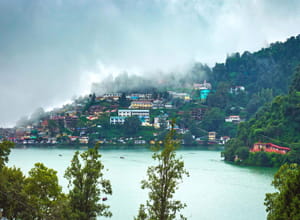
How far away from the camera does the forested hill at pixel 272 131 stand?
54.2 metres

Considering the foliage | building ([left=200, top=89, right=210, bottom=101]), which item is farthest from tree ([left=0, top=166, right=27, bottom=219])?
building ([left=200, top=89, right=210, bottom=101])

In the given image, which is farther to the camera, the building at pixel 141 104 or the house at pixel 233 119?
the building at pixel 141 104

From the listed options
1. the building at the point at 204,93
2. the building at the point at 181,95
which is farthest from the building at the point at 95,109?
the building at the point at 204,93

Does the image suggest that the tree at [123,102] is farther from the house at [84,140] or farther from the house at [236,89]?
Answer: the house at [236,89]

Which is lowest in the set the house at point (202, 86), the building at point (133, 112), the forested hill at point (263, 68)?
the building at point (133, 112)

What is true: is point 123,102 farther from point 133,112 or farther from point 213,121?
point 213,121

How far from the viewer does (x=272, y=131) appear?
2259 inches

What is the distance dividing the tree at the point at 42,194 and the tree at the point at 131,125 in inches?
3090

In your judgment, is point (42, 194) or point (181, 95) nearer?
point (42, 194)

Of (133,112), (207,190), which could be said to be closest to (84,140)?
(133,112)

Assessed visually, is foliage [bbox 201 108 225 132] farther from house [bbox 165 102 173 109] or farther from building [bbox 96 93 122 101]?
building [bbox 96 93 122 101]

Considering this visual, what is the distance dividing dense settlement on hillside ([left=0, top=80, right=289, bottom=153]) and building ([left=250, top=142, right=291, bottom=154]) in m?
37.7

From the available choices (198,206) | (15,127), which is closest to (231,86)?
(15,127)

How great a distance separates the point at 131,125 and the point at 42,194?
261 ft
